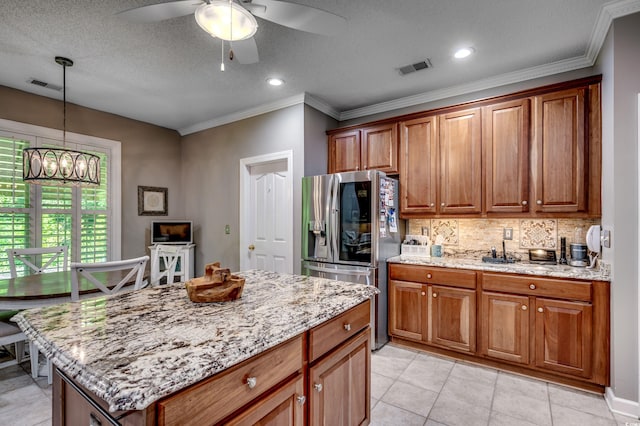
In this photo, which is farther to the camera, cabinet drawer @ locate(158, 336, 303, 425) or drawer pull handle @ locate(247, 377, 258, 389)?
drawer pull handle @ locate(247, 377, 258, 389)

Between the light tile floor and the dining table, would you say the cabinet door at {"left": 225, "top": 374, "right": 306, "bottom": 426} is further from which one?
the dining table

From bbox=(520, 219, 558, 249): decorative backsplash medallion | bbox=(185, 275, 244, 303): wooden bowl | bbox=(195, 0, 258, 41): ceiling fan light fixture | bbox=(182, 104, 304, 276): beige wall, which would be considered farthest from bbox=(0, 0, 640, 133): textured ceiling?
bbox=(185, 275, 244, 303): wooden bowl

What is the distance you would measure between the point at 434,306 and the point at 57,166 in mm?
3628

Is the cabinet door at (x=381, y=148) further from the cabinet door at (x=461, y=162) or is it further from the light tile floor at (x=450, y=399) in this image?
the light tile floor at (x=450, y=399)

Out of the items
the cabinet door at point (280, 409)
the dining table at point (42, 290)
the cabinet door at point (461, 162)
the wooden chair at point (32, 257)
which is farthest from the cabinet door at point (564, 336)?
the wooden chair at point (32, 257)

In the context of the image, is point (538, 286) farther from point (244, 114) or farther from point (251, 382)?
point (244, 114)

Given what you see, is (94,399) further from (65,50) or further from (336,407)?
(65,50)

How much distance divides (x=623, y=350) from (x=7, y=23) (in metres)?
4.92

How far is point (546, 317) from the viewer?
2.43m

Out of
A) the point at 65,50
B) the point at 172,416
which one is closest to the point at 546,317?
the point at 172,416

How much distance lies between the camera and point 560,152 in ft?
8.50

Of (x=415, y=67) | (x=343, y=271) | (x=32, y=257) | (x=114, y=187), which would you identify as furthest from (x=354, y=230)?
(x=32, y=257)

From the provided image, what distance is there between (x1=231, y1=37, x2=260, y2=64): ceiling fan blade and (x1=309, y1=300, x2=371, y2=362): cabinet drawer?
1.65m

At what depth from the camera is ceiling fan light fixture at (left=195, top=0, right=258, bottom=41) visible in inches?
59.0
